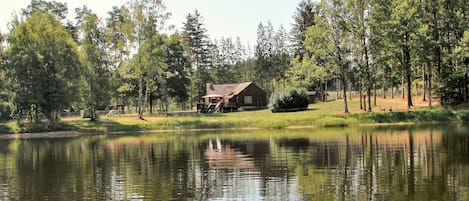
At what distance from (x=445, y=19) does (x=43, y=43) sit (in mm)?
43208

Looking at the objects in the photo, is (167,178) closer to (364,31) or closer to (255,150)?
(255,150)

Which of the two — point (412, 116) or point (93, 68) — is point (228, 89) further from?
point (412, 116)

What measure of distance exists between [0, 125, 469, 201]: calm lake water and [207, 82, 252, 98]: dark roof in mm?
48023

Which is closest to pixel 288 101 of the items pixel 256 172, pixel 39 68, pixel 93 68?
pixel 93 68

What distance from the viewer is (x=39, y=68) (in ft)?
183

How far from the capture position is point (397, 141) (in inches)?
1255

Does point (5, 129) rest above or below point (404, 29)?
below

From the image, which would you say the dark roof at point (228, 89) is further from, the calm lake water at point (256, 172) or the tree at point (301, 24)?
the calm lake water at point (256, 172)

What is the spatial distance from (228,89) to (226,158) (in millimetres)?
57800

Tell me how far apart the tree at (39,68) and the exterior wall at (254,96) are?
28.0 meters

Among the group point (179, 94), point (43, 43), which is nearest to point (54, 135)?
point (43, 43)

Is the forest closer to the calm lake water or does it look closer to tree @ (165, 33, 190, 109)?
tree @ (165, 33, 190, 109)

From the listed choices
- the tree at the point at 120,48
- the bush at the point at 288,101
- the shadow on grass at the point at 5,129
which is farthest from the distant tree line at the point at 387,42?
the shadow on grass at the point at 5,129

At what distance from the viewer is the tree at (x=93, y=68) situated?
62.3 metres
